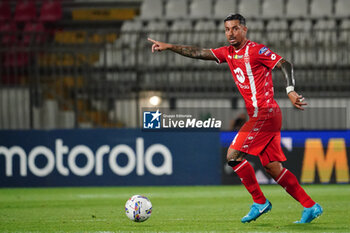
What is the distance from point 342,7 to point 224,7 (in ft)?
10.2

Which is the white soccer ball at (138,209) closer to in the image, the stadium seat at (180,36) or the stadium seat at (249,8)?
the stadium seat at (180,36)

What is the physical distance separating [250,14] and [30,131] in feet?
23.9

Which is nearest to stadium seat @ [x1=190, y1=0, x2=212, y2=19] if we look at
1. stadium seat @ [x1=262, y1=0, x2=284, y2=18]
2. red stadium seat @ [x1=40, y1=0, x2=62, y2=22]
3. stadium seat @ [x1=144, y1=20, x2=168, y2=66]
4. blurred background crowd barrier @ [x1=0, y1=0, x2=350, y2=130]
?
stadium seat @ [x1=144, y1=20, x2=168, y2=66]

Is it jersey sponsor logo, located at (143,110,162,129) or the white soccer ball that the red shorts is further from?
jersey sponsor logo, located at (143,110,162,129)

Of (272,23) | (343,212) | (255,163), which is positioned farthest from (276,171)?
(272,23)

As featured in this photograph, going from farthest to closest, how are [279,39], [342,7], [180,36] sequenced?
[342,7]
[180,36]
[279,39]

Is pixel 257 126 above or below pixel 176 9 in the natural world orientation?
below

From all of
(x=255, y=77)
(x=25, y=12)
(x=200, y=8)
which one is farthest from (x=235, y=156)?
(x=25, y=12)

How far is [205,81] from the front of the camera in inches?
545

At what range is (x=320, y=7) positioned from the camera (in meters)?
18.0

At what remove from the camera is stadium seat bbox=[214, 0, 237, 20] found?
1809 centimetres

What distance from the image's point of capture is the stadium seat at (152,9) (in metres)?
18.4

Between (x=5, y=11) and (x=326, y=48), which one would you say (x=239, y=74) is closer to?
(x=326, y=48)

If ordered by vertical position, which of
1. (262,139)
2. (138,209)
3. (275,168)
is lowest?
(138,209)
